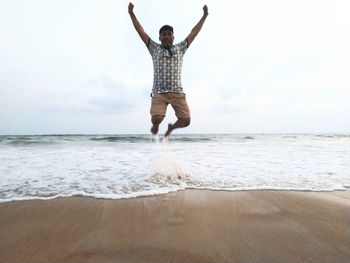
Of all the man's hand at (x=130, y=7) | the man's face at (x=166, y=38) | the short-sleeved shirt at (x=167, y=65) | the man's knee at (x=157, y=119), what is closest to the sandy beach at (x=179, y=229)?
the man's knee at (x=157, y=119)

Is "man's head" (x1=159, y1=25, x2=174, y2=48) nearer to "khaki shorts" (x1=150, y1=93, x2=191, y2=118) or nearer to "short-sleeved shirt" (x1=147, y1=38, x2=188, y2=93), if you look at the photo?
"short-sleeved shirt" (x1=147, y1=38, x2=188, y2=93)

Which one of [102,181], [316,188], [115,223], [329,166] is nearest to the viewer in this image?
[115,223]

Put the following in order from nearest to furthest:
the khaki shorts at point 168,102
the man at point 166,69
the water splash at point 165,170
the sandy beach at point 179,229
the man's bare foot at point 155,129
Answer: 1. the sandy beach at point 179,229
2. the water splash at point 165,170
3. the man at point 166,69
4. the khaki shorts at point 168,102
5. the man's bare foot at point 155,129

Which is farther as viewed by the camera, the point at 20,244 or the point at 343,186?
the point at 343,186

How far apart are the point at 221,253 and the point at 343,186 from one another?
10.9ft

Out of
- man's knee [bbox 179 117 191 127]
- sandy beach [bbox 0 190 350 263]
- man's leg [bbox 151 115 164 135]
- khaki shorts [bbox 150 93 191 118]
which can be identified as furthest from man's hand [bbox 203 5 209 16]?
sandy beach [bbox 0 190 350 263]

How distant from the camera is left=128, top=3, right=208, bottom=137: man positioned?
17.4 ft

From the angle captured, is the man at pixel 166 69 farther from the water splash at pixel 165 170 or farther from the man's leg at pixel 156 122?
the water splash at pixel 165 170

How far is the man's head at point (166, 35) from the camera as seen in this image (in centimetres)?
524

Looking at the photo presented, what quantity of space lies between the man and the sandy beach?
1.86 meters

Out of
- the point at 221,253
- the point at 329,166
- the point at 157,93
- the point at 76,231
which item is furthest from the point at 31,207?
the point at 329,166

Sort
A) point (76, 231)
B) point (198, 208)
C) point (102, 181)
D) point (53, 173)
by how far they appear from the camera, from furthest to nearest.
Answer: point (53, 173) → point (102, 181) → point (198, 208) → point (76, 231)

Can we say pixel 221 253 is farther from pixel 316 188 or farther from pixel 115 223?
pixel 316 188

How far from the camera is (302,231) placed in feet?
9.24
